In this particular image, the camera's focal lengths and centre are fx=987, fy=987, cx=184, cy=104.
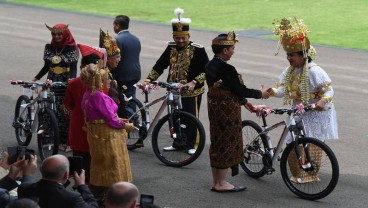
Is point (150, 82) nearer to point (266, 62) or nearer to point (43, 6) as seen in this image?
point (266, 62)

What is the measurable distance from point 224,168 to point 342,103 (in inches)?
246

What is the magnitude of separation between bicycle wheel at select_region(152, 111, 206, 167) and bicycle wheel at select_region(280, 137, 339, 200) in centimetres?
134

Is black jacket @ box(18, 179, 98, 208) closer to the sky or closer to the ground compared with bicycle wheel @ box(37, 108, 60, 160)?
closer to the sky

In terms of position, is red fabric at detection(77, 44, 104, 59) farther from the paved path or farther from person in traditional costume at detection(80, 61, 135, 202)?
the paved path

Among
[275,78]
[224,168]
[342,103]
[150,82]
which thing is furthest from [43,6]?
[224,168]

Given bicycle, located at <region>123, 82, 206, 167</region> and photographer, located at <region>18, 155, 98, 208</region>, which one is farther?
bicycle, located at <region>123, 82, 206, 167</region>

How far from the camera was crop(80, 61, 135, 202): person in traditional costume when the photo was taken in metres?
9.70

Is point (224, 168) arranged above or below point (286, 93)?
below

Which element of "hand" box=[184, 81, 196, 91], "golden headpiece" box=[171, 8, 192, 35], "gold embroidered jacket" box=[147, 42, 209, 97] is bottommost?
"hand" box=[184, 81, 196, 91]

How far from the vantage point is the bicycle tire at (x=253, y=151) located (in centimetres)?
1152

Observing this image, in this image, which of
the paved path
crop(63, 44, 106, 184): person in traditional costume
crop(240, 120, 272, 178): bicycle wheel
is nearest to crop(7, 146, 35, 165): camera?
crop(63, 44, 106, 184): person in traditional costume

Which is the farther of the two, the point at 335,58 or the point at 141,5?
the point at 141,5

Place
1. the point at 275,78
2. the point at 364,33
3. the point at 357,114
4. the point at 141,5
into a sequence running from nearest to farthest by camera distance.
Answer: the point at 357,114
the point at 275,78
the point at 364,33
the point at 141,5

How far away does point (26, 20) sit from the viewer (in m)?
28.8
